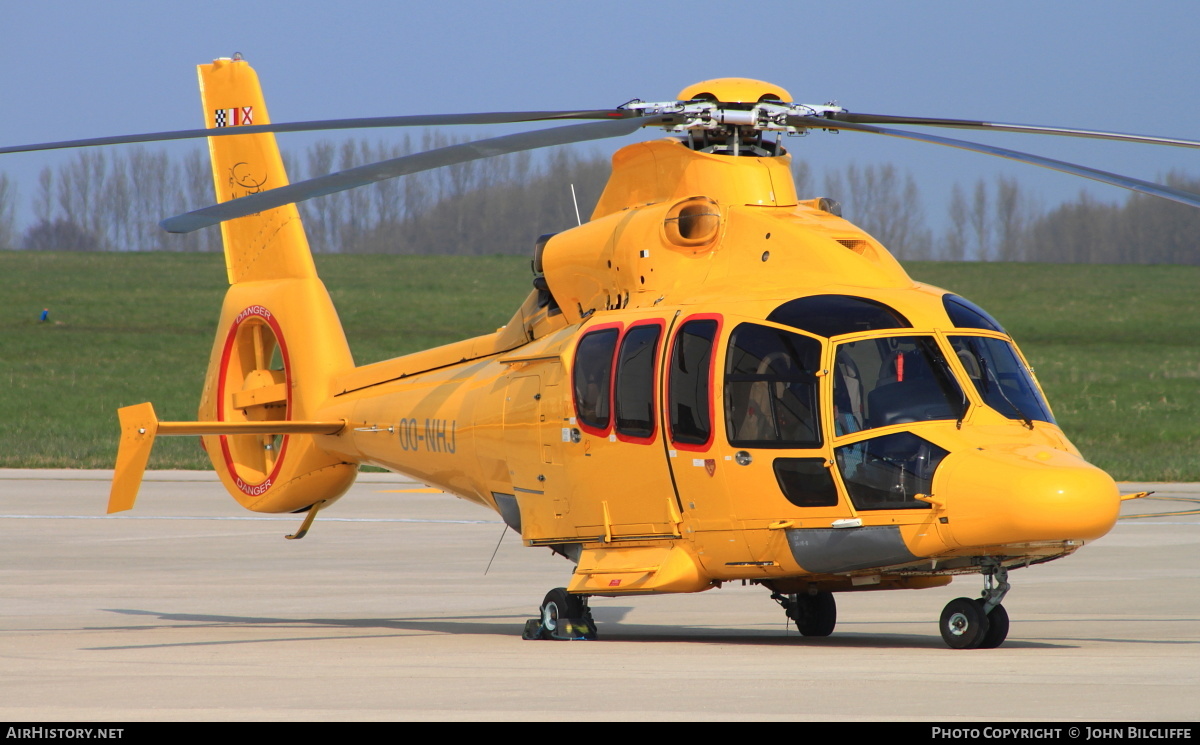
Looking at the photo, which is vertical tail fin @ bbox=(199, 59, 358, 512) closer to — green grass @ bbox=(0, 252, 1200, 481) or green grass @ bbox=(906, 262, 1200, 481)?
green grass @ bbox=(0, 252, 1200, 481)

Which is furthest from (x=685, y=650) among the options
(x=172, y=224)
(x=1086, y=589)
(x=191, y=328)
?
(x=191, y=328)

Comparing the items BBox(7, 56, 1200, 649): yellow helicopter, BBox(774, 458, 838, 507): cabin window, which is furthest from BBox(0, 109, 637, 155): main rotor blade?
BBox(774, 458, 838, 507): cabin window

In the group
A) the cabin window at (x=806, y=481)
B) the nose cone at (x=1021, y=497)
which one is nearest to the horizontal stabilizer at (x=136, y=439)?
the cabin window at (x=806, y=481)

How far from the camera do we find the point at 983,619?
9.06m

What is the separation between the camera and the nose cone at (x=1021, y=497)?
27.0 feet

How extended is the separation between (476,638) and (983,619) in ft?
12.5

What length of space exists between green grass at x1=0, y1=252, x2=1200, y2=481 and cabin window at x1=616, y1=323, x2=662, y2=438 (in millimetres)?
20771

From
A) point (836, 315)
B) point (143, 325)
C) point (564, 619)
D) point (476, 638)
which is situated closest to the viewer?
point (836, 315)

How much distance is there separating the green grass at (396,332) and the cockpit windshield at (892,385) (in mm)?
20824

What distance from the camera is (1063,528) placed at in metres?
8.23

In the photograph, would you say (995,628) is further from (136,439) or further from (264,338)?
(264,338)

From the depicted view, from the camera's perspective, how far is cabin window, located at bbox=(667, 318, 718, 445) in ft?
31.3

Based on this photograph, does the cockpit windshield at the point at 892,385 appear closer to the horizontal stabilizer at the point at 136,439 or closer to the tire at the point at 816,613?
the tire at the point at 816,613

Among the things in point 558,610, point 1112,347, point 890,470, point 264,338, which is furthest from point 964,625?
point 1112,347
